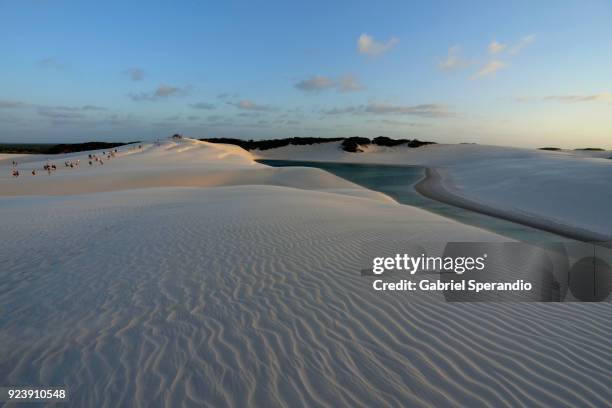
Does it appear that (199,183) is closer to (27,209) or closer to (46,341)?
(27,209)

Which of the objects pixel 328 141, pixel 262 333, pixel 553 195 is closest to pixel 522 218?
pixel 553 195

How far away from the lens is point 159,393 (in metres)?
3.44

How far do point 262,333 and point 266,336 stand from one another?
0.33ft

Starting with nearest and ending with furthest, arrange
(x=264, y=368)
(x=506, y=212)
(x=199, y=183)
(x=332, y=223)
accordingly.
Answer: (x=264, y=368)
(x=332, y=223)
(x=506, y=212)
(x=199, y=183)

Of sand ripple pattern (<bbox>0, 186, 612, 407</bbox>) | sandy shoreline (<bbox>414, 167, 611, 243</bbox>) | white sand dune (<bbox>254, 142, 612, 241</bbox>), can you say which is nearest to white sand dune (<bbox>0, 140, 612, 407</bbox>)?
sand ripple pattern (<bbox>0, 186, 612, 407</bbox>)

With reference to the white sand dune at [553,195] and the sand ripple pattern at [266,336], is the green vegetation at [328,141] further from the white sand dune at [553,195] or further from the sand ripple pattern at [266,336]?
the sand ripple pattern at [266,336]

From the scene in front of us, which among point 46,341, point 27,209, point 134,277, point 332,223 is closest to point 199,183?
point 27,209

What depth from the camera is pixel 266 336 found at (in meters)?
4.43

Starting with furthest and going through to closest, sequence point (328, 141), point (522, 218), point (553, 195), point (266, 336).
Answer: point (328, 141)
point (553, 195)
point (522, 218)
point (266, 336)

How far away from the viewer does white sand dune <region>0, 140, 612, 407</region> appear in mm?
3482

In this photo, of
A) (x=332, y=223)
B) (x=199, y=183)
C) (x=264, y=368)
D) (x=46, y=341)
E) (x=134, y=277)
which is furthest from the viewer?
(x=199, y=183)

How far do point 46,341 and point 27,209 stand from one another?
12076 millimetres

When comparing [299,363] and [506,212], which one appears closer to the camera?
[299,363]

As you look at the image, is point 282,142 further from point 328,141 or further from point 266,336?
point 266,336
